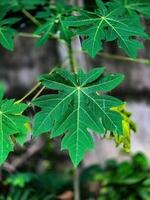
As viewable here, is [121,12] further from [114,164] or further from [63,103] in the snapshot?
[114,164]

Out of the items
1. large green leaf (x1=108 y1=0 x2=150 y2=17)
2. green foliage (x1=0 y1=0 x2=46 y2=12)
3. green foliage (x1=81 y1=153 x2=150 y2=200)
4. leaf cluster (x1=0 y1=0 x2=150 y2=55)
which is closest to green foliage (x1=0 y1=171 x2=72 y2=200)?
green foliage (x1=81 y1=153 x2=150 y2=200)

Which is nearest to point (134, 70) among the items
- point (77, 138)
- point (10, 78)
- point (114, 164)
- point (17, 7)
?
point (114, 164)

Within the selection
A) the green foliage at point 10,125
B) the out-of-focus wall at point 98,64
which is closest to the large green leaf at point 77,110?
the green foliage at point 10,125

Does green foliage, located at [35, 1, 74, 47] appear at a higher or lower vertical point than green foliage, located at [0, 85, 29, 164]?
higher

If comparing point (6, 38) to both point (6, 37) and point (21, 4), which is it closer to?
point (6, 37)

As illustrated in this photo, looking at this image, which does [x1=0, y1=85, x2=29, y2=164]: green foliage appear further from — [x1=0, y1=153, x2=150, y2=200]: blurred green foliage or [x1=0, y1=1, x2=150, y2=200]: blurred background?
[x1=0, y1=1, x2=150, y2=200]: blurred background

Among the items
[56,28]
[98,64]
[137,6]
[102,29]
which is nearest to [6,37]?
[56,28]
